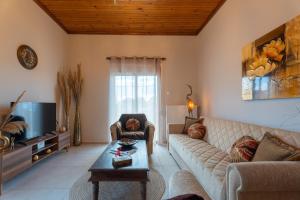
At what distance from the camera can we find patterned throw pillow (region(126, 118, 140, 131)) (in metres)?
4.76

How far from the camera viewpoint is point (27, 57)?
3.75 meters

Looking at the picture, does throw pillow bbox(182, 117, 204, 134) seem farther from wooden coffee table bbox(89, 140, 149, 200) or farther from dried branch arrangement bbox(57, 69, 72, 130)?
dried branch arrangement bbox(57, 69, 72, 130)

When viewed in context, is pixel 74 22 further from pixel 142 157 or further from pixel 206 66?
pixel 142 157

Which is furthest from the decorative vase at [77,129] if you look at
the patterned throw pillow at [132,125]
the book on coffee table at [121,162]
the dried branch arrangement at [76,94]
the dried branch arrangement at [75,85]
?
the book on coffee table at [121,162]

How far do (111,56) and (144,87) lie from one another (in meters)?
1.20

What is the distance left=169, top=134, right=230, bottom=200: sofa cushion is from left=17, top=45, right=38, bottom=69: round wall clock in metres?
2.95

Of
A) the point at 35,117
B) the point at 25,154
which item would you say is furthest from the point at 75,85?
the point at 25,154

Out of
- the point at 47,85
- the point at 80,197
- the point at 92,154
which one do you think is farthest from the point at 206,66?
the point at 80,197

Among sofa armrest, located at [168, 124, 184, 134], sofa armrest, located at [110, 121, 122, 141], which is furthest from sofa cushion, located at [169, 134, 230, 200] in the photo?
sofa armrest, located at [110, 121, 122, 141]

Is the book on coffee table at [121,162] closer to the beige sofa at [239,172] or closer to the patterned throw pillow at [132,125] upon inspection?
the beige sofa at [239,172]

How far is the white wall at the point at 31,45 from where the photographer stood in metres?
3.21

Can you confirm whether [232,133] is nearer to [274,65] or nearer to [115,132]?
[274,65]

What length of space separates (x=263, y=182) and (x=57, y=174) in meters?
2.86

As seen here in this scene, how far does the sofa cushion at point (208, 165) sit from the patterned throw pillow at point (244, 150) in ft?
0.39
